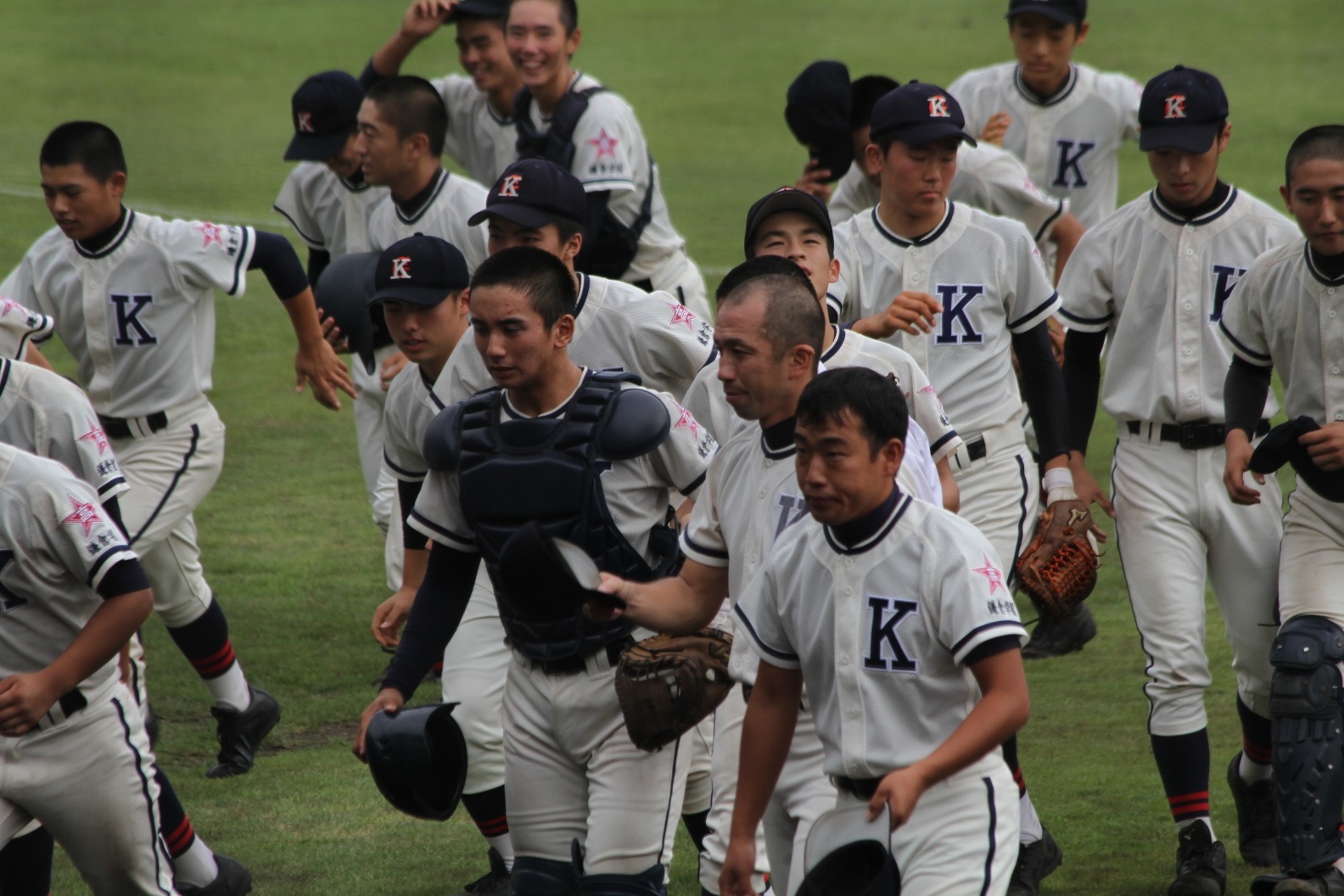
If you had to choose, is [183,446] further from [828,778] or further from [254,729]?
[828,778]

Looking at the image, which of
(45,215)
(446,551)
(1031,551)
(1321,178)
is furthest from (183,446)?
(45,215)

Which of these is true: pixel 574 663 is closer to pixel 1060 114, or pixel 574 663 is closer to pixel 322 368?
pixel 322 368

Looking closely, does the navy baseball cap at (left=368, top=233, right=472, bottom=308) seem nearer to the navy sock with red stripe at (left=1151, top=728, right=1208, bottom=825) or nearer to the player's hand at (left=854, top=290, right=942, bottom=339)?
the player's hand at (left=854, top=290, right=942, bottom=339)

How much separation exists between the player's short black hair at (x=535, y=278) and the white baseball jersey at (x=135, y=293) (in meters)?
2.67

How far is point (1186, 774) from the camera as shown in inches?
211

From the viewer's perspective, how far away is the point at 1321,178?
4.96 meters

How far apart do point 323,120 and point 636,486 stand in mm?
3970

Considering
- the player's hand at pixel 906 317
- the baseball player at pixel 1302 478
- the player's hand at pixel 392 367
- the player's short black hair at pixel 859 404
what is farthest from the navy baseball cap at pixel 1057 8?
the player's short black hair at pixel 859 404

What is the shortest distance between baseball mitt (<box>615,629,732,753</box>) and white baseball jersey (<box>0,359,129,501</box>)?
1786 millimetres

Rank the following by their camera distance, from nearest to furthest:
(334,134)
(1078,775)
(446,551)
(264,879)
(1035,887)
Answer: (446,551), (1035,887), (264,879), (1078,775), (334,134)

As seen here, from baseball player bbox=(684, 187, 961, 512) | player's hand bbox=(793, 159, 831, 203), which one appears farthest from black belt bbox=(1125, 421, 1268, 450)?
player's hand bbox=(793, 159, 831, 203)

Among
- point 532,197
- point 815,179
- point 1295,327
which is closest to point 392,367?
point 532,197

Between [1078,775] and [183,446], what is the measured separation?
3554 millimetres

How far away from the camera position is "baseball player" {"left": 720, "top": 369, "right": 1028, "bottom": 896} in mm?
3598
